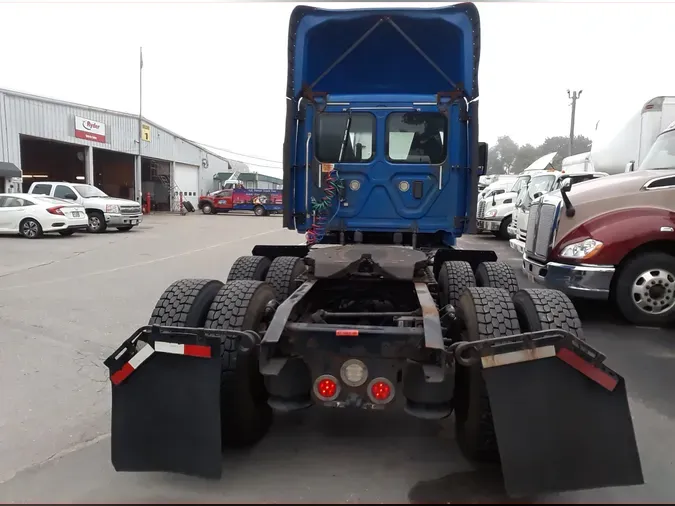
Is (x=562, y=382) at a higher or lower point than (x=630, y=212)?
lower

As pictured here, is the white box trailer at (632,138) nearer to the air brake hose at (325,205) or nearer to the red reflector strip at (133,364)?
the air brake hose at (325,205)

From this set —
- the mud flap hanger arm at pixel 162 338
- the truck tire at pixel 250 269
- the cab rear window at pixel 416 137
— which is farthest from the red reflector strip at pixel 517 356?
the cab rear window at pixel 416 137

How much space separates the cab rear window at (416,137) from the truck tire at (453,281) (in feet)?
4.56

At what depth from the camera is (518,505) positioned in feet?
8.81

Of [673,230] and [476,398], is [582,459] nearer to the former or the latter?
[476,398]

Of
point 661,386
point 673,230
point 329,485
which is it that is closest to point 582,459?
point 329,485

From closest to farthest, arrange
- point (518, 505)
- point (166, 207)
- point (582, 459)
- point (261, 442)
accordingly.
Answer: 1. point (582, 459)
2. point (518, 505)
3. point (261, 442)
4. point (166, 207)

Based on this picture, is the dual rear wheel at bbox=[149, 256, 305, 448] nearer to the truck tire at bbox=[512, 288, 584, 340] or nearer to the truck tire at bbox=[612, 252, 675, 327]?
the truck tire at bbox=[512, 288, 584, 340]

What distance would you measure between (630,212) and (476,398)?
4510 millimetres

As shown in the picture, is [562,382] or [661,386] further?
[661,386]

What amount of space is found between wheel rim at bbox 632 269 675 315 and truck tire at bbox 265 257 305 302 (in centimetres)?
403

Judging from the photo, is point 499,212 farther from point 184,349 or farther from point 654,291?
point 184,349

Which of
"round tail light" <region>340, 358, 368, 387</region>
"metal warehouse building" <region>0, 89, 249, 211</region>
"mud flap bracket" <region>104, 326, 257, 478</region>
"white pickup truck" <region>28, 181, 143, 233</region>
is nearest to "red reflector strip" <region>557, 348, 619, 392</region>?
"round tail light" <region>340, 358, 368, 387</region>

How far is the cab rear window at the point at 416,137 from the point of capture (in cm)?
566
